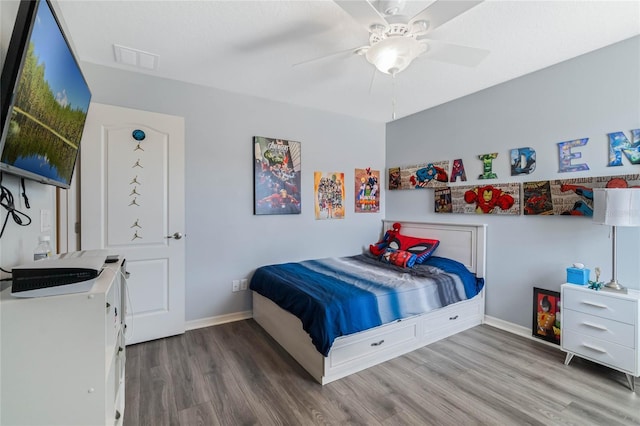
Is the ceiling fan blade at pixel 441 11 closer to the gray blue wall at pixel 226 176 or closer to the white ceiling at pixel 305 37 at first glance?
the white ceiling at pixel 305 37

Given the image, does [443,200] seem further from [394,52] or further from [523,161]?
[394,52]

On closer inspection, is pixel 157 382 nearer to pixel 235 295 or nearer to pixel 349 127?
pixel 235 295

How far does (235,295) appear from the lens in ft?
10.1

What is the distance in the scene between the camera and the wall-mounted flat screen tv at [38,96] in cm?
92

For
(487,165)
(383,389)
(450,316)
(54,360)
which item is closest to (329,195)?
(487,165)

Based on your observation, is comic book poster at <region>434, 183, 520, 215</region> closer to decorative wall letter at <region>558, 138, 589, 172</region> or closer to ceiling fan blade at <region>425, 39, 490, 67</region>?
decorative wall letter at <region>558, 138, 589, 172</region>

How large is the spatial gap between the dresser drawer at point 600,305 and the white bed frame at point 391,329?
33.2 inches

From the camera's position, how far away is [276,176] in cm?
329

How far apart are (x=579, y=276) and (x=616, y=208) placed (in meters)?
0.61

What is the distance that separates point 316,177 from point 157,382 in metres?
2.55

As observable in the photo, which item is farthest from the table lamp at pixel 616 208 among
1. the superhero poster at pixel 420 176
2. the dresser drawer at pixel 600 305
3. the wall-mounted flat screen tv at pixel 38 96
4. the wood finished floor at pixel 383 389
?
the wall-mounted flat screen tv at pixel 38 96

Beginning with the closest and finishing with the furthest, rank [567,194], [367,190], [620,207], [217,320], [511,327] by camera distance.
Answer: [620,207]
[567,194]
[511,327]
[217,320]
[367,190]

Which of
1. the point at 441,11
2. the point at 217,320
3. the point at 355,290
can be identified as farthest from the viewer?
the point at 217,320

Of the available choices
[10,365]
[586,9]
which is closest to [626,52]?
[586,9]
